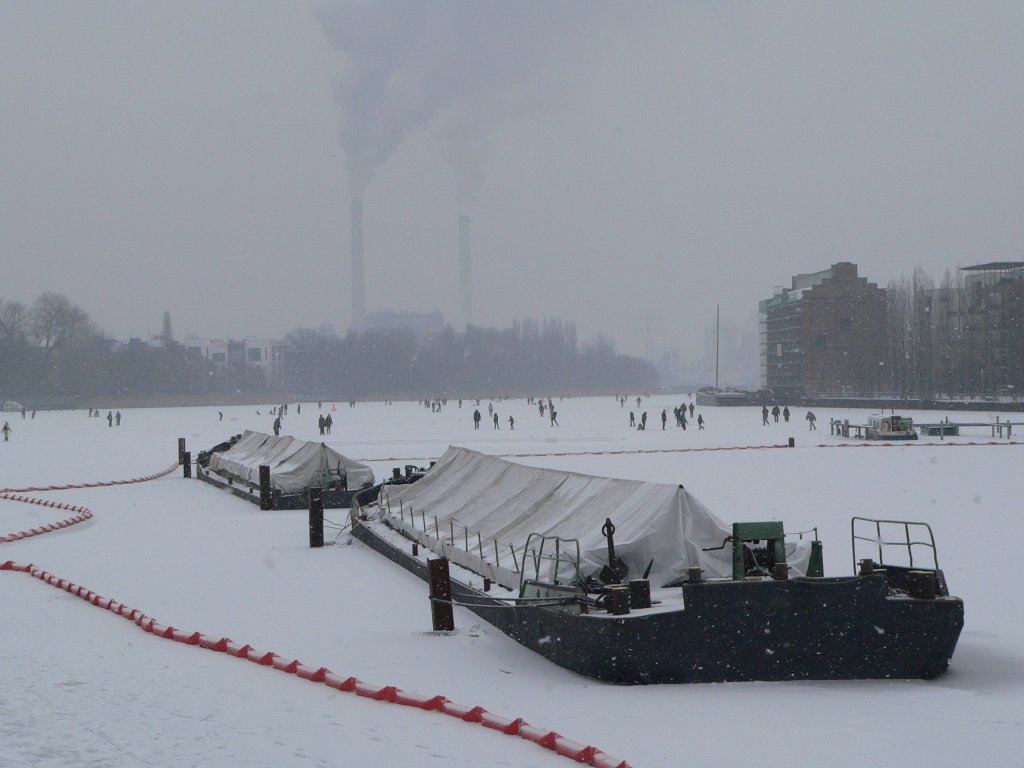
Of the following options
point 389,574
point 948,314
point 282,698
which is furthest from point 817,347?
point 282,698

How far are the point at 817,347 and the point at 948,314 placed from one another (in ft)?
53.0

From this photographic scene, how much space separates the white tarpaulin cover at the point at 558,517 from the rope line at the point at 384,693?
3.51 meters

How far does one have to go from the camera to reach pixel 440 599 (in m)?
14.2

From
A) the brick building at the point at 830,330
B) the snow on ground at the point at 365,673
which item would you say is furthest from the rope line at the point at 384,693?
the brick building at the point at 830,330

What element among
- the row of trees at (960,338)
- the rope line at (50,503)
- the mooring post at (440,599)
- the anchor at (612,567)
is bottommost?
the rope line at (50,503)

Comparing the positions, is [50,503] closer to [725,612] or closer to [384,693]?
[384,693]

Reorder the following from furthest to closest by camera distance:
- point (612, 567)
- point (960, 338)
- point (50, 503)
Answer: point (960, 338) < point (50, 503) < point (612, 567)

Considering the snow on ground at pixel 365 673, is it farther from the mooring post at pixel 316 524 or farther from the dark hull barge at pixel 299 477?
the dark hull barge at pixel 299 477

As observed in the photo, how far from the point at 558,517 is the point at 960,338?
347ft

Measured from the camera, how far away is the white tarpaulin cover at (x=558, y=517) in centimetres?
1304

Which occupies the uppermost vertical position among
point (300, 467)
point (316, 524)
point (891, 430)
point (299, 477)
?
point (300, 467)

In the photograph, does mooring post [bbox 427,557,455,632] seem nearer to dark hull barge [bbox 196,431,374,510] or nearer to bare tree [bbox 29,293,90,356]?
dark hull barge [bbox 196,431,374,510]

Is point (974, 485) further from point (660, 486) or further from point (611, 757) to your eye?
point (611, 757)

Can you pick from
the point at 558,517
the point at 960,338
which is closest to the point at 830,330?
the point at 960,338
